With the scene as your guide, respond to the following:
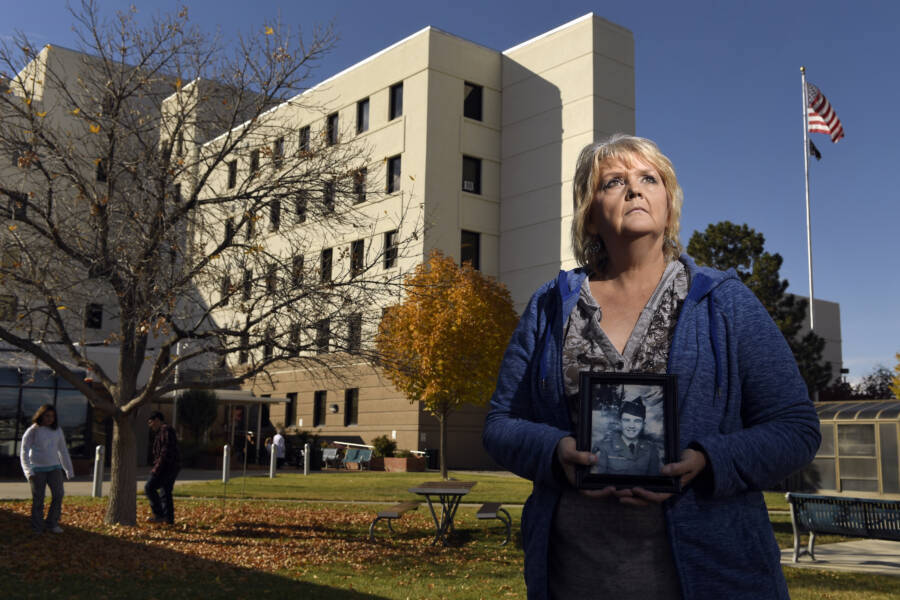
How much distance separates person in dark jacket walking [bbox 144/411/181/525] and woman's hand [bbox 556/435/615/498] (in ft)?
45.8

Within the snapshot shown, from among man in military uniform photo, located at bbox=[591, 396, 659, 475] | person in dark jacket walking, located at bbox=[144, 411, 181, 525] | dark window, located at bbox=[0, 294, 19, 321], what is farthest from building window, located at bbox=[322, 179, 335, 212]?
man in military uniform photo, located at bbox=[591, 396, 659, 475]

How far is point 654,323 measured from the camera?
2166 mm

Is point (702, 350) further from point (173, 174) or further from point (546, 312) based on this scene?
point (173, 174)

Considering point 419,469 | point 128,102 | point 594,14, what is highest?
point 594,14

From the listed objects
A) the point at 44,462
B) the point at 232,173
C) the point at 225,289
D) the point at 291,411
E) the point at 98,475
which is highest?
the point at 232,173

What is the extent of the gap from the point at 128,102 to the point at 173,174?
1.65 metres

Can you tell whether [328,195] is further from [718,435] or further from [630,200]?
[718,435]

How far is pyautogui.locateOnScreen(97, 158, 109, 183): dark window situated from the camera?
43.4ft

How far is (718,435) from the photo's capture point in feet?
6.47

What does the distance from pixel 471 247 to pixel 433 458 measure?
10277 mm

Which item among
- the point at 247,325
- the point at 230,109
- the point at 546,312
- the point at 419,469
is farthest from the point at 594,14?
the point at 546,312

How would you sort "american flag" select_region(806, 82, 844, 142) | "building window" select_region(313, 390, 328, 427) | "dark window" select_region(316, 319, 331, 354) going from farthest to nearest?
1. "building window" select_region(313, 390, 328, 427)
2. "american flag" select_region(806, 82, 844, 142)
3. "dark window" select_region(316, 319, 331, 354)

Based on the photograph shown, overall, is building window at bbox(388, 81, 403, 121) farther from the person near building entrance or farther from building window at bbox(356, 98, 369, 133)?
the person near building entrance

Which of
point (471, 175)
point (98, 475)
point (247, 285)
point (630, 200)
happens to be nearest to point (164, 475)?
point (247, 285)
